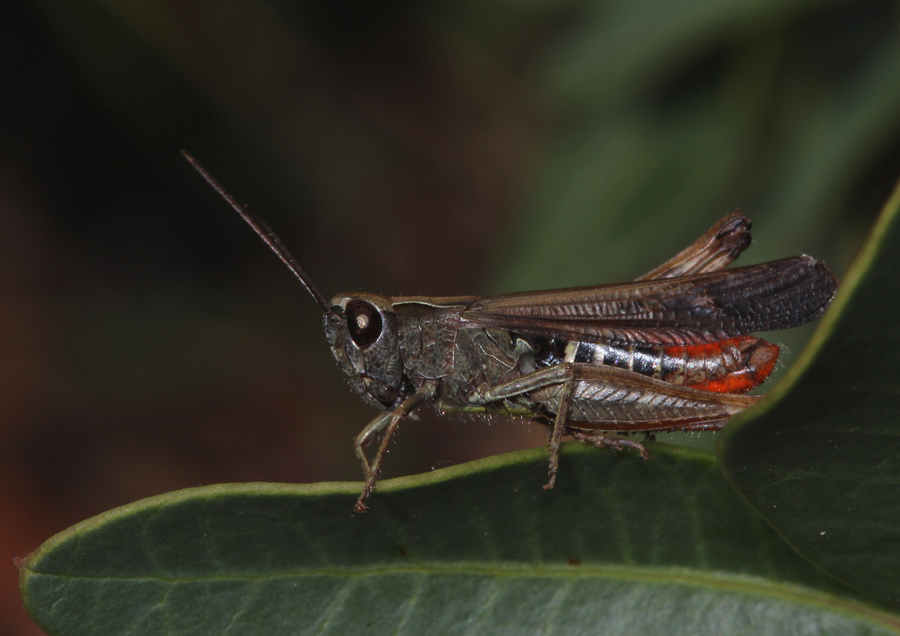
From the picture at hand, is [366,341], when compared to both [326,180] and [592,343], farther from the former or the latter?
[326,180]

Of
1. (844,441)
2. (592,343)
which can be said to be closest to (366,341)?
(592,343)

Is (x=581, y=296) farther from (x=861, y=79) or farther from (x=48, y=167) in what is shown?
(x=48, y=167)

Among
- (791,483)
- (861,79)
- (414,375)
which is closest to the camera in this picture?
(791,483)

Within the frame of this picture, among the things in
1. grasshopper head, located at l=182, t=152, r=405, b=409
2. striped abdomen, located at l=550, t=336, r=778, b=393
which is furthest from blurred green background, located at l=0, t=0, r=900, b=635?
grasshopper head, located at l=182, t=152, r=405, b=409

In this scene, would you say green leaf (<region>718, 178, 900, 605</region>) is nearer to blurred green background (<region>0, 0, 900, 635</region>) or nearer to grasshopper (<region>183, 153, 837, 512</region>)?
grasshopper (<region>183, 153, 837, 512</region>)

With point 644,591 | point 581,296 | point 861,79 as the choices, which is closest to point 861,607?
point 644,591

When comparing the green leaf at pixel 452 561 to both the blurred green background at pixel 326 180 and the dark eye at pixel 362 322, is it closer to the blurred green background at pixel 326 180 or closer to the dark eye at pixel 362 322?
the dark eye at pixel 362 322
